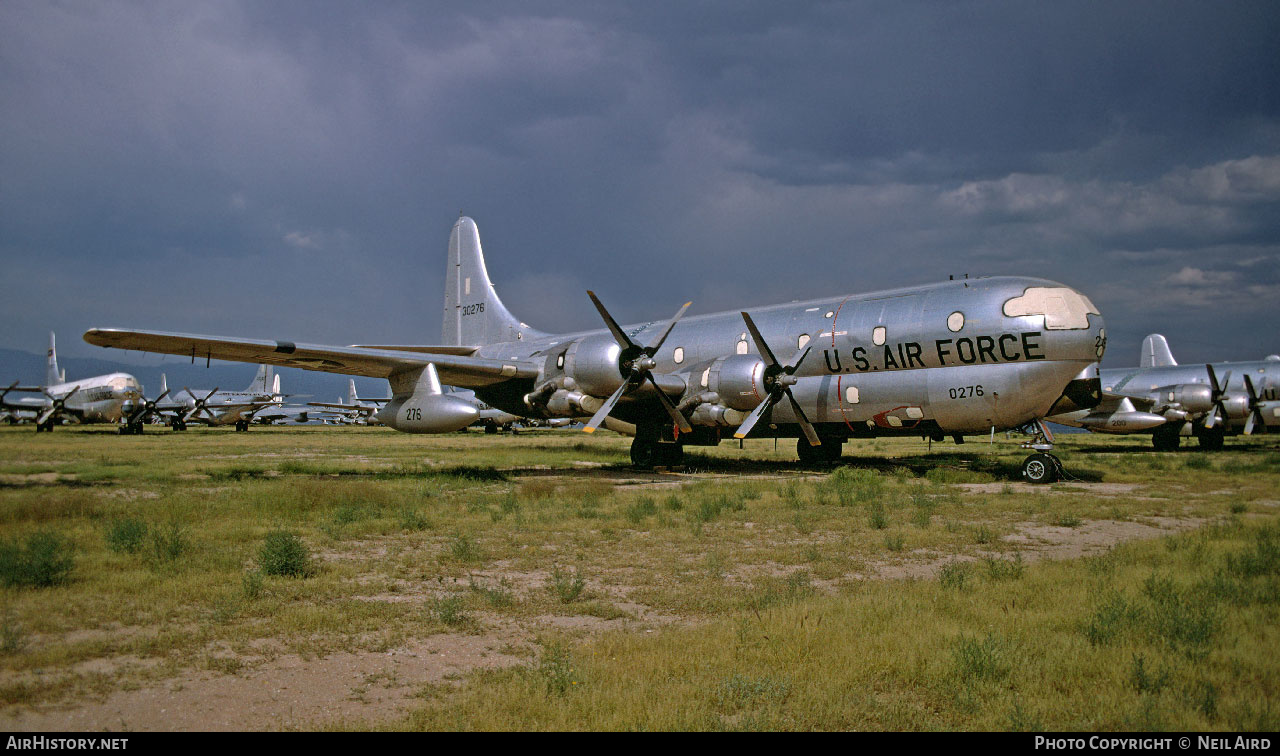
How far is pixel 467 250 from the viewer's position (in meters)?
30.1

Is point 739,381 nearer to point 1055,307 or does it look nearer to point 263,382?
point 1055,307

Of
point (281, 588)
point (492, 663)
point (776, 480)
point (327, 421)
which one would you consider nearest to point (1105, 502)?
point (776, 480)

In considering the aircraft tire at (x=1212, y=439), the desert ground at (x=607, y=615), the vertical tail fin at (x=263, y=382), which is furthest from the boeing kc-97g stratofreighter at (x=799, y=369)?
the vertical tail fin at (x=263, y=382)

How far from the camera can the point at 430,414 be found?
1853cm

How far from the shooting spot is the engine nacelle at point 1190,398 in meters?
33.9

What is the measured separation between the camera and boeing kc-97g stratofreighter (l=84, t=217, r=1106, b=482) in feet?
57.3

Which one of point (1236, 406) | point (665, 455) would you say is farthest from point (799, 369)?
point (1236, 406)

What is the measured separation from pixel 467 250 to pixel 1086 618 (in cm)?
2731

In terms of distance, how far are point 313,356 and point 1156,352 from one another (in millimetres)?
51949

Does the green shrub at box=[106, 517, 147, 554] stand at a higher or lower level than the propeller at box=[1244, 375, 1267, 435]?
lower

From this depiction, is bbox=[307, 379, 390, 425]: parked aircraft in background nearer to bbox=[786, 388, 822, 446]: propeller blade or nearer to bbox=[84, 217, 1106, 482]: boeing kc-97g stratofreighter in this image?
bbox=[84, 217, 1106, 482]: boeing kc-97g stratofreighter

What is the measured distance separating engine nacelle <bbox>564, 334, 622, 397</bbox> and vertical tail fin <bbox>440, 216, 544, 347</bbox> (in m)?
7.72

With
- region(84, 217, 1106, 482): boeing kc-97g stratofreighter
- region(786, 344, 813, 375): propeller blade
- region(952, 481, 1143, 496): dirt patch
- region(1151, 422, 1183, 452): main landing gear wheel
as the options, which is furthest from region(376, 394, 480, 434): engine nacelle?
region(1151, 422, 1183, 452): main landing gear wheel
